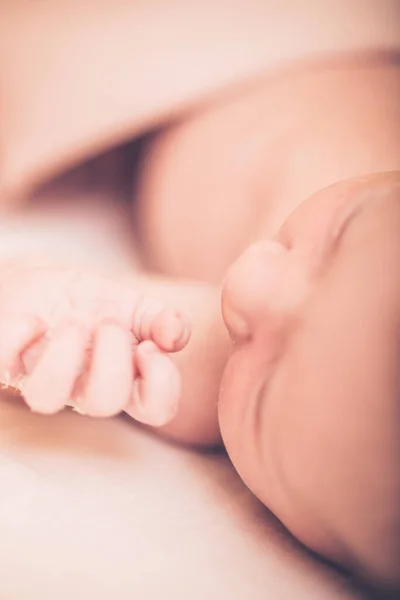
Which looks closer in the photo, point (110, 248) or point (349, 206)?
point (349, 206)

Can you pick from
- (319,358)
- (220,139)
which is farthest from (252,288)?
(220,139)

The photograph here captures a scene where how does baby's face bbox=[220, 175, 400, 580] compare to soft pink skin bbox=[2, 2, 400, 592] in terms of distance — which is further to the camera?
soft pink skin bbox=[2, 2, 400, 592]

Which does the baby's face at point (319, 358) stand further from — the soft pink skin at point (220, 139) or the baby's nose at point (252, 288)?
the soft pink skin at point (220, 139)

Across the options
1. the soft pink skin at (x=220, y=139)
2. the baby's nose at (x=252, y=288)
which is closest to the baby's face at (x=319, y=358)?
the baby's nose at (x=252, y=288)

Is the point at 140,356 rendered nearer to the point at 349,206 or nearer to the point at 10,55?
the point at 349,206

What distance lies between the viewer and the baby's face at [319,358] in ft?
1.22

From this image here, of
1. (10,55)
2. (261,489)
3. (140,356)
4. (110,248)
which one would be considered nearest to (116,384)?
(140,356)

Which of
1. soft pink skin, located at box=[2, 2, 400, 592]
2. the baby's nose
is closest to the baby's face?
the baby's nose

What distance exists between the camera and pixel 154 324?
0.47m

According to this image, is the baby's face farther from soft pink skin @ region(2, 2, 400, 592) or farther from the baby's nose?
soft pink skin @ region(2, 2, 400, 592)

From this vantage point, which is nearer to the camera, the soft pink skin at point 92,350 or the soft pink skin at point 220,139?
the soft pink skin at point 92,350

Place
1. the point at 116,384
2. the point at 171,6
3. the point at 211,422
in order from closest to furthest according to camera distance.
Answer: the point at 116,384, the point at 211,422, the point at 171,6

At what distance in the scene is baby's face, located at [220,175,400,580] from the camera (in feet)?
1.22

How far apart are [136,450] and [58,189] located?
431 millimetres
